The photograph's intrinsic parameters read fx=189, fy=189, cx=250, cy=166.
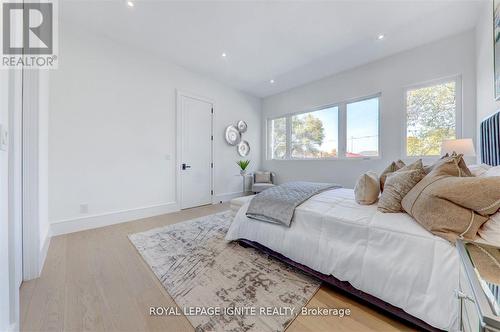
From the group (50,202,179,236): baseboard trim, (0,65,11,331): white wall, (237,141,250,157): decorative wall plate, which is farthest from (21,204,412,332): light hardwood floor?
(237,141,250,157): decorative wall plate

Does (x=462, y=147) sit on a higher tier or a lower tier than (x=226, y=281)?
higher

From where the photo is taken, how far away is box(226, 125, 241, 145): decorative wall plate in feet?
15.4

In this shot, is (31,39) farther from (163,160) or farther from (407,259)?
(407,259)

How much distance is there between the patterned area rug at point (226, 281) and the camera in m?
1.23

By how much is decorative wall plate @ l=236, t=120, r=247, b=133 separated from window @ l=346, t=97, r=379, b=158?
2.47m

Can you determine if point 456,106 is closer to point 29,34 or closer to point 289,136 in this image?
point 289,136

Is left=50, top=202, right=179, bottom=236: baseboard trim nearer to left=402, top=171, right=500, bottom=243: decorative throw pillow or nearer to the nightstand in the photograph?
left=402, top=171, right=500, bottom=243: decorative throw pillow

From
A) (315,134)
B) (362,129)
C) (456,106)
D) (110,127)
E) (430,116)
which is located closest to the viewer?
(456,106)

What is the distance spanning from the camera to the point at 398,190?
4.66 feet

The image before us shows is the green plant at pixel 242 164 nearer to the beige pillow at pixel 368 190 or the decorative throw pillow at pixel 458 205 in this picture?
the beige pillow at pixel 368 190

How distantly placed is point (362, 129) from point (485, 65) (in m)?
1.70

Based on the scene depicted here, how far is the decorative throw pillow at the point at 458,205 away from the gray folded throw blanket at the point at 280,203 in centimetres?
90

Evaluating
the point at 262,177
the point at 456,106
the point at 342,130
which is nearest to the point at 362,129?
the point at 342,130

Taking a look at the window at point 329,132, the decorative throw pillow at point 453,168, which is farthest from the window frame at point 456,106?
the decorative throw pillow at point 453,168
